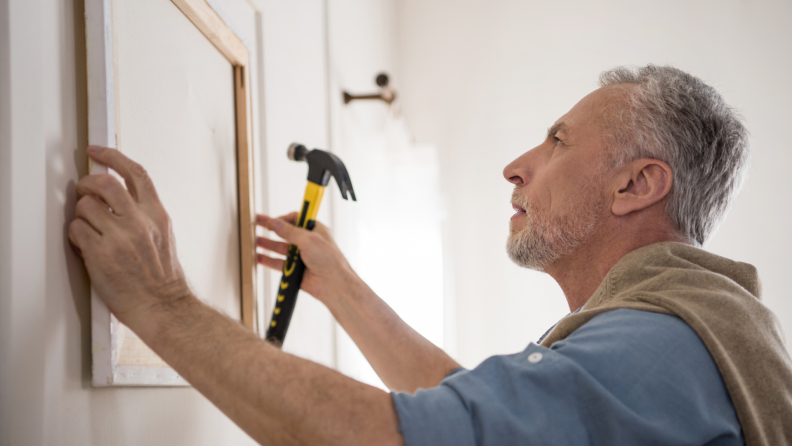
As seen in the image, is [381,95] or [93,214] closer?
[93,214]

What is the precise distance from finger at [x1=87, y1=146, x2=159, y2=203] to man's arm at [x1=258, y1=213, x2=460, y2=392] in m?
0.37

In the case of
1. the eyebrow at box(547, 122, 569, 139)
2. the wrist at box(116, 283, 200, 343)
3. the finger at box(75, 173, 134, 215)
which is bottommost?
the wrist at box(116, 283, 200, 343)

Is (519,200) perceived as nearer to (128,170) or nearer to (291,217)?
(291,217)

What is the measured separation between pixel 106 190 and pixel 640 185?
31.1 inches

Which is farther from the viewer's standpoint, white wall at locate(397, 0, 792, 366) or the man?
white wall at locate(397, 0, 792, 366)

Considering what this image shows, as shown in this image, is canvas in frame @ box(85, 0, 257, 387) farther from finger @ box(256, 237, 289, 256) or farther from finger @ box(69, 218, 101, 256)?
finger @ box(256, 237, 289, 256)

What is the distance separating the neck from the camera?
3.07 feet

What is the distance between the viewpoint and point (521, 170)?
3.51 ft

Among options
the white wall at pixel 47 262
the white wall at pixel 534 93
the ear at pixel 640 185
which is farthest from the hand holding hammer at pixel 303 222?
the white wall at pixel 534 93

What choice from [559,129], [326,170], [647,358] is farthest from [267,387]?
[559,129]

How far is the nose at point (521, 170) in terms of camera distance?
1.06 meters

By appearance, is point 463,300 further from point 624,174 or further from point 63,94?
point 63,94

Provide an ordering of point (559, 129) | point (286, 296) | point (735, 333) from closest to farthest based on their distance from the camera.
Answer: point (735, 333) < point (286, 296) < point (559, 129)

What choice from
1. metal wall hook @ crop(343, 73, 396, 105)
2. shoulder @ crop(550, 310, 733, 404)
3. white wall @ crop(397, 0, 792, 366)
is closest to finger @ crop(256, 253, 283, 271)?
shoulder @ crop(550, 310, 733, 404)
